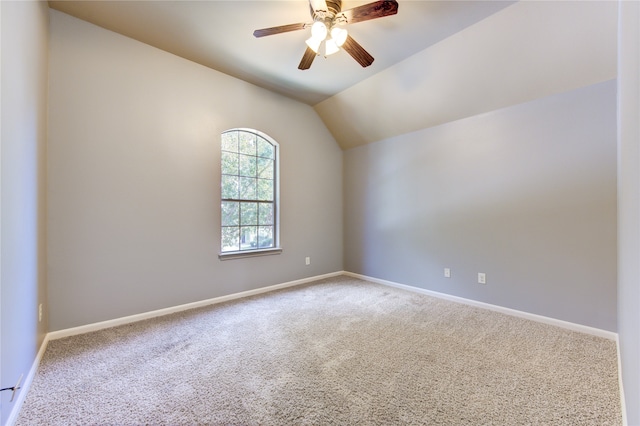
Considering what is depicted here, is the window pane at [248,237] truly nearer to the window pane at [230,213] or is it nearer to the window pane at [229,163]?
the window pane at [230,213]

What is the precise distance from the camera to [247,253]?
3.65 metres

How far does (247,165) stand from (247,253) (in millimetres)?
1244

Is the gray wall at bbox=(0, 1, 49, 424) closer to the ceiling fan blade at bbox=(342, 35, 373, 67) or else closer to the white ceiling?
the white ceiling

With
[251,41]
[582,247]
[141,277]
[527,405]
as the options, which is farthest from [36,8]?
[582,247]

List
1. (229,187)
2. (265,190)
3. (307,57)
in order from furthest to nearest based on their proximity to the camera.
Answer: (265,190)
(229,187)
(307,57)

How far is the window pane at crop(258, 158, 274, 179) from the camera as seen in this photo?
394 centimetres

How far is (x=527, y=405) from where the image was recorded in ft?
5.14

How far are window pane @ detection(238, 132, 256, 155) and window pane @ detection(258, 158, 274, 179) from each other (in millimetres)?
178

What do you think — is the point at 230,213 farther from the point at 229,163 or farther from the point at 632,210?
the point at 632,210

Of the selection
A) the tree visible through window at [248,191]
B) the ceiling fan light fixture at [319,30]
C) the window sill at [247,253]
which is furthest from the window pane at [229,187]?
the ceiling fan light fixture at [319,30]

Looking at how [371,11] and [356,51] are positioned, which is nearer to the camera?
[371,11]

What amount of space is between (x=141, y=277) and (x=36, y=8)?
2.38 metres

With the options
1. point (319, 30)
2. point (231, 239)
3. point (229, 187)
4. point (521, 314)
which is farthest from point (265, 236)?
point (521, 314)

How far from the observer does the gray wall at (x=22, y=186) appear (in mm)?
1388
